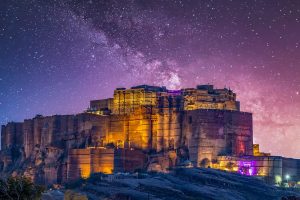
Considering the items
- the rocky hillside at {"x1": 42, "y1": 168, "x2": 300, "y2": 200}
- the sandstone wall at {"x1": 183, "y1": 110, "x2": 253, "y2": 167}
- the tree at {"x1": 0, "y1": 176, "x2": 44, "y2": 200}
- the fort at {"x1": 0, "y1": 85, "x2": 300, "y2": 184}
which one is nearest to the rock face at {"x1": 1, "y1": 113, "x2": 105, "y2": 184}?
the fort at {"x1": 0, "y1": 85, "x2": 300, "y2": 184}

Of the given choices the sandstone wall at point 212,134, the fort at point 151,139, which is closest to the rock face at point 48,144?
the fort at point 151,139

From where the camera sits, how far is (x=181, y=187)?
11350 cm

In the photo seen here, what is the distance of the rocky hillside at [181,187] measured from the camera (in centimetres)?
10975

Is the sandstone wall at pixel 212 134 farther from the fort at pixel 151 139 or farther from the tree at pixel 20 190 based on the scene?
the tree at pixel 20 190

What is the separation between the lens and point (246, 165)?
413 feet

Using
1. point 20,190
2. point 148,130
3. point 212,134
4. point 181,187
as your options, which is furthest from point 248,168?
point 20,190

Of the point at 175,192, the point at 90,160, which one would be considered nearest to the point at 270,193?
the point at 175,192

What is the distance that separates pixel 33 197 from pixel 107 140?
3322 inches

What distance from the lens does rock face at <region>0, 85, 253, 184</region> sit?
129m

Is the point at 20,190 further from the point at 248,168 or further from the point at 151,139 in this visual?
the point at 151,139

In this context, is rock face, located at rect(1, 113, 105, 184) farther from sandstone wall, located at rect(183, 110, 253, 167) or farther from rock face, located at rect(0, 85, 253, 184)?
sandstone wall, located at rect(183, 110, 253, 167)

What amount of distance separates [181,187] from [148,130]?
78.7 ft

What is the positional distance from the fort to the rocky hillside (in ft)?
21.2

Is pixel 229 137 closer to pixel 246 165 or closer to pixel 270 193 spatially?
pixel 246 165
